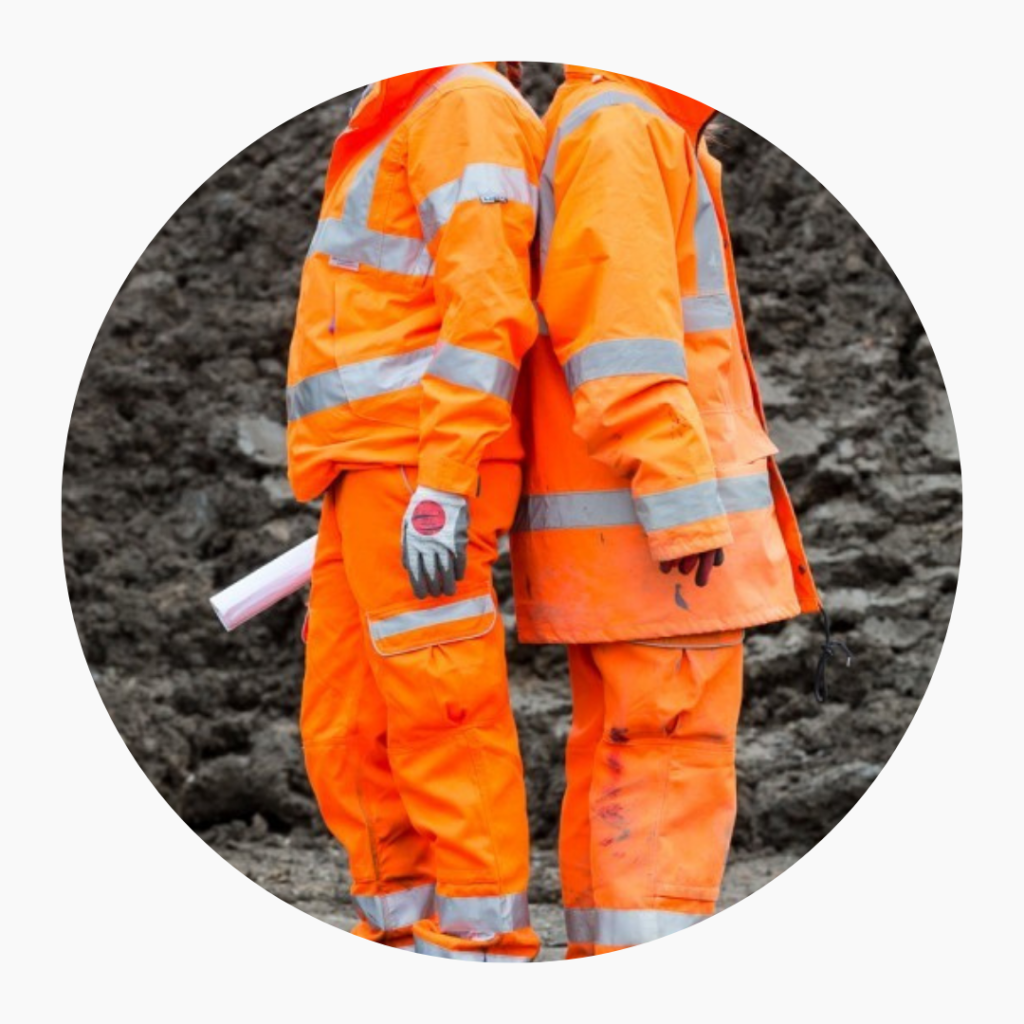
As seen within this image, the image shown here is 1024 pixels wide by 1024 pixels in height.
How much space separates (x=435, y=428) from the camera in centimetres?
321

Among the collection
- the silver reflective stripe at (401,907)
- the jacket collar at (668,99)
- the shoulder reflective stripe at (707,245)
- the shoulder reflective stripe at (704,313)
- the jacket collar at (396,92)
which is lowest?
the silver reflective stripe at (401,907)

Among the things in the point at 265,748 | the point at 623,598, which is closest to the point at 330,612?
the point at 623,598

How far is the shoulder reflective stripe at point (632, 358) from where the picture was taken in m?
3.14

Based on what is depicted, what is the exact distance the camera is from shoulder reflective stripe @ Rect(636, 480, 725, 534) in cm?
314

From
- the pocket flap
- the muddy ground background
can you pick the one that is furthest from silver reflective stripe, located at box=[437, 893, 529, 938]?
the muddy ground background

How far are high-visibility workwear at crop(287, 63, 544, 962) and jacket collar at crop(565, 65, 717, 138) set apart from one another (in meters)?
0.14

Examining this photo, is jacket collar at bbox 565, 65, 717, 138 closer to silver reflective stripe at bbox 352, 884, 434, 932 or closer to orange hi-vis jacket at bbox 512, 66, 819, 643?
orange hi-vis jacket at bbox 512, 66, 819, 643

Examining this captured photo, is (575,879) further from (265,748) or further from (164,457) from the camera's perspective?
(164,457)

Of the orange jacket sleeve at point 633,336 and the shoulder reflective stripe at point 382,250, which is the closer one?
the orange jacket sleeve at point 633,336

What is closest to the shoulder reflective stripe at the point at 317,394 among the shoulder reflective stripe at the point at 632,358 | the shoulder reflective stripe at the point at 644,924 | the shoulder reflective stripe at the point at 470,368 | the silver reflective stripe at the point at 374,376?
the silver reflective stripe at the point at 374,376

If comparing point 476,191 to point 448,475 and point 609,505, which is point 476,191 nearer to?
point 448,475

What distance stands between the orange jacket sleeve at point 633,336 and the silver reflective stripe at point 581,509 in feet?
0.38

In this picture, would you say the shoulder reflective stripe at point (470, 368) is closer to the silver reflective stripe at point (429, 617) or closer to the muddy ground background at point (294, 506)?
the silver reflective stripe at point (429, 617)

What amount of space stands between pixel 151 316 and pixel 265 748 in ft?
4.97
